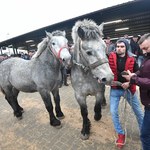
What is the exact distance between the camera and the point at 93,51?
2.13m

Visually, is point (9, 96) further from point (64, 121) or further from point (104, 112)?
point (104, 112)

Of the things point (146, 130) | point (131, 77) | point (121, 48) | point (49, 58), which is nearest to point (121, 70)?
point (121, 48)

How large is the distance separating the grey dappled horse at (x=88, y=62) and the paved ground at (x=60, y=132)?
279 millimetres

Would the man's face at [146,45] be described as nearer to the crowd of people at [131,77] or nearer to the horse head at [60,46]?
the crowd of people at [131,77]

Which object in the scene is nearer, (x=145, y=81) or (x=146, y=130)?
(x=145, y=81)

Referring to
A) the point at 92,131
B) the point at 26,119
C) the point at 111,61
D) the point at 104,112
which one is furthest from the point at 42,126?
the point at 111,61

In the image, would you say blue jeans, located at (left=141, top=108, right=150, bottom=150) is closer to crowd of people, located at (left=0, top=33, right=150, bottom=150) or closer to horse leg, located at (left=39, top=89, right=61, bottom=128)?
crowd of people, located at (left=0, top=33, right=150, bottom=150)

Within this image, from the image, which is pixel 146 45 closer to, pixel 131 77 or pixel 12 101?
pixel 131 77

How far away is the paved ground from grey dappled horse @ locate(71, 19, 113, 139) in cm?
28

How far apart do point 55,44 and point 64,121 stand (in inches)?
78.2

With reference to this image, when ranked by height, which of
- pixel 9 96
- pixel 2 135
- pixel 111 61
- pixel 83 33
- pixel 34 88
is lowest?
pixel 2 135

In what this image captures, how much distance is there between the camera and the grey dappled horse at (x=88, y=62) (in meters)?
2.07

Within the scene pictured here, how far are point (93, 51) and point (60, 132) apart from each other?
2.06m

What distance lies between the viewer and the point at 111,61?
2352mm
